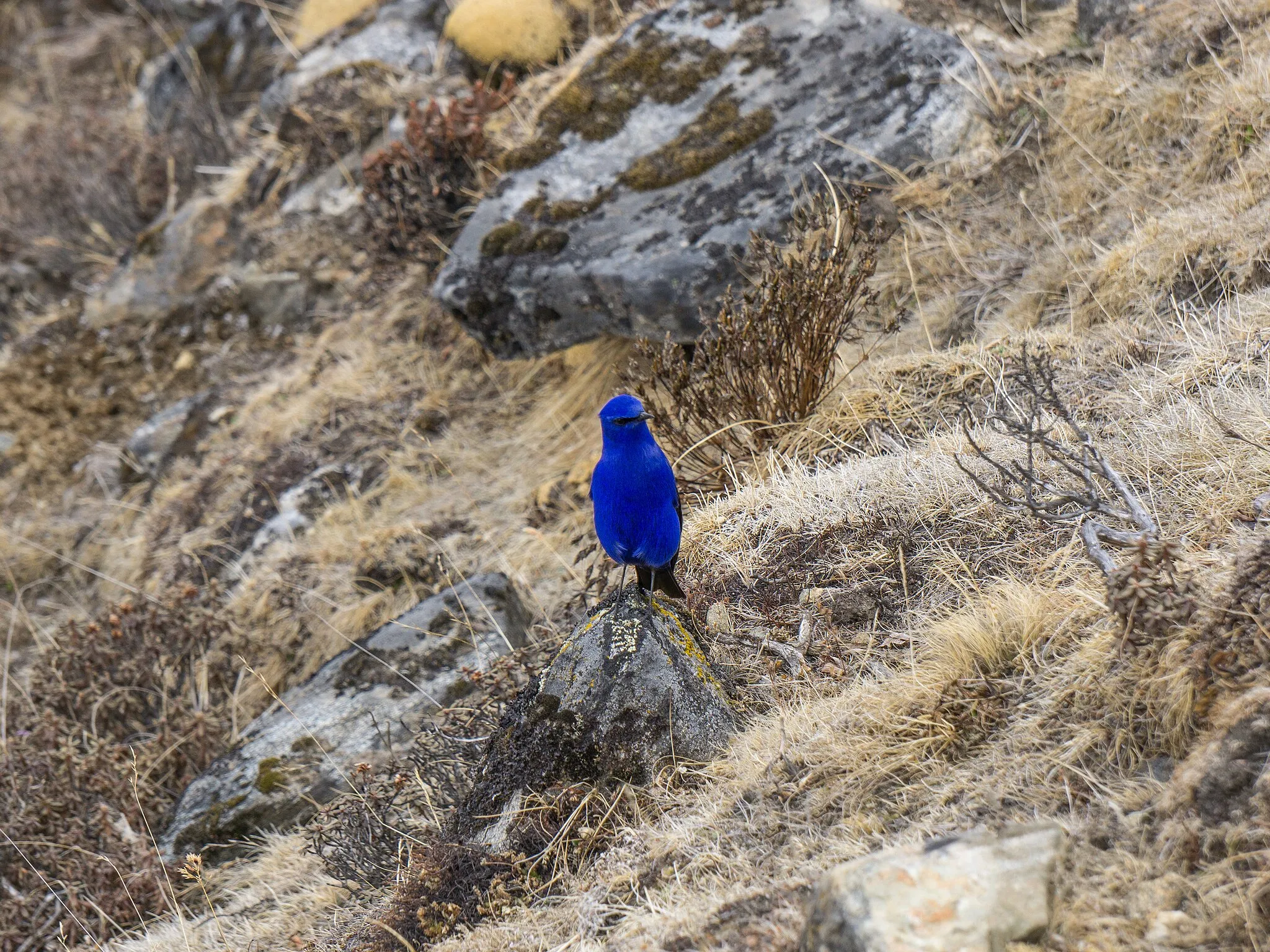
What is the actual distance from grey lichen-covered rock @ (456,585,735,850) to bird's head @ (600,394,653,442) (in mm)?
489

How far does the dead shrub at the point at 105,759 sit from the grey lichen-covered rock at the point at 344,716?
243mm

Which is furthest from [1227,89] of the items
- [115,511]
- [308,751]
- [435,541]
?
[115,511]

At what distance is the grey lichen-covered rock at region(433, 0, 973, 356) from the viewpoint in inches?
183

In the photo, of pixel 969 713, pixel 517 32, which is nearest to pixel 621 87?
pixel 517 32

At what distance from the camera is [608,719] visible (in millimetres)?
2732

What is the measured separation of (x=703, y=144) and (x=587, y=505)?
6.07 feet

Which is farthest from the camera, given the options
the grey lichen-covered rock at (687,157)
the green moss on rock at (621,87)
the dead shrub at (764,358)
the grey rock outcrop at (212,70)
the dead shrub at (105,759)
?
the grey rock outcrop at (212,70)

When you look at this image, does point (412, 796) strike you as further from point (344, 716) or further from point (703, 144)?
point (703, 144)

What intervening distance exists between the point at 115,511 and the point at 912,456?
516 centimetres

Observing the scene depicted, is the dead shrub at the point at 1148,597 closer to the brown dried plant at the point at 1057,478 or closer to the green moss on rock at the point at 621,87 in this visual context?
the brown dried plant at the point at 1057,478

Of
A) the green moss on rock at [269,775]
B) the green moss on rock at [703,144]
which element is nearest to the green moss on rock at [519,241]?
the green moss on rock at [703,144]

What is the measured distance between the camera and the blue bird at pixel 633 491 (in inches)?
116

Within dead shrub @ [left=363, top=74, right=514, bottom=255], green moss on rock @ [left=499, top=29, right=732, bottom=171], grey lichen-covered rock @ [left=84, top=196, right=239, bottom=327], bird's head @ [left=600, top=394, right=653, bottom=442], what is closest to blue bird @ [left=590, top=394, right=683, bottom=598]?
bird's head @ [left=600, top=394, right=653, bottom=442]

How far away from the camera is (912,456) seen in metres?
3.42
